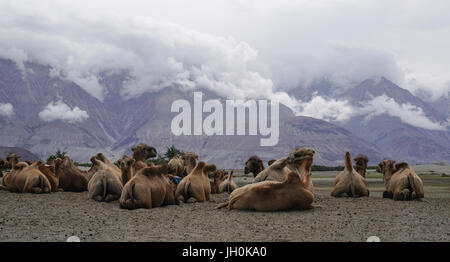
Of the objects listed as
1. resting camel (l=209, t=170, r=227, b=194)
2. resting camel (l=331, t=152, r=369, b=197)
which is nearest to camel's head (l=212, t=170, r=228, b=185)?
resting camel (l=209, t=170, r=227, b=194)

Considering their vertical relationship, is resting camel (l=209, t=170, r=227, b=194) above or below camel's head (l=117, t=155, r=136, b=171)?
below

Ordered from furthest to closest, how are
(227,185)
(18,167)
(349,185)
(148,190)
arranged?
1. (227,185)
2. (18,167)
3. (349,185)
4. (148,190)

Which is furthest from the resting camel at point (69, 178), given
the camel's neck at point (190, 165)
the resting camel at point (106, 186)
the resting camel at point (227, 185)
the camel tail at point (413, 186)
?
the camel tail at point (413, 186)

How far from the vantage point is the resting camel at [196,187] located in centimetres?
1759

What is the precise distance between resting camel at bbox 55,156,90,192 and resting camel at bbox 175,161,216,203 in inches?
255

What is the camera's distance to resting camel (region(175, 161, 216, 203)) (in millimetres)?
17594

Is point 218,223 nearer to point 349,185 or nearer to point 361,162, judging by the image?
point 349,185

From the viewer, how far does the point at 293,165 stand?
1564 cm

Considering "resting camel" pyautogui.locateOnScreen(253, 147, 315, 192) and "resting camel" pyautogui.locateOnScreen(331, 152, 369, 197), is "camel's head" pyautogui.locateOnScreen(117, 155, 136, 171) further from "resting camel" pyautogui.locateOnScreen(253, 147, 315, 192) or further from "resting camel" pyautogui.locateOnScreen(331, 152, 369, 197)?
"resting camel" pyautogui.locateOnScreen(331, 152, 369, 197)

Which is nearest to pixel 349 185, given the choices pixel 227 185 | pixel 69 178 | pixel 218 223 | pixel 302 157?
pixel 302 157

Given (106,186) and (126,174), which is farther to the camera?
(126,174)

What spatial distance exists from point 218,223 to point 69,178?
11.9 m

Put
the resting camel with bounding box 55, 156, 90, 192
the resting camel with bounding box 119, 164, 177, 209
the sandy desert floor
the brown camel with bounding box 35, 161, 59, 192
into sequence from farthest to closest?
the resting camel with bounding box 55, 156, 90, 192
the brown camel with bounding box 35, 161, 59, 192
the resting camel with bounding box 119, 164, 177, 209
the sandy desert floor

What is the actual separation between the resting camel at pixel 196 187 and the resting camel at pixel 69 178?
6480 millimetres
